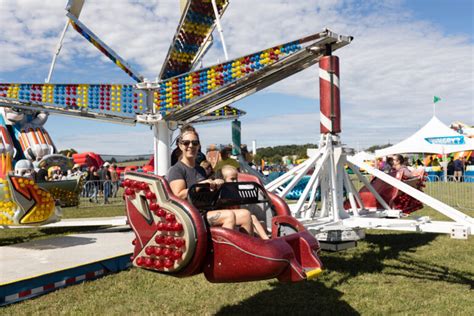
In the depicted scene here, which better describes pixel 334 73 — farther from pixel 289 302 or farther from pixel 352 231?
pixel 289 302

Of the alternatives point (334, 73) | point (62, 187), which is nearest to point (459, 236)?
point (334, 73)

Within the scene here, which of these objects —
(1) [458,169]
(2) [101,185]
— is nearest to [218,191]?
(2) [101,185]

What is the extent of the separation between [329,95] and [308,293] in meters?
2.22

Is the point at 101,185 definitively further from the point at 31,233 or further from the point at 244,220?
the point at 244,220

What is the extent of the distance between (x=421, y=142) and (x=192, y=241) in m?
22.7

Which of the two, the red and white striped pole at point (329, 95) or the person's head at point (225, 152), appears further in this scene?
the person's head at point (225, 152)

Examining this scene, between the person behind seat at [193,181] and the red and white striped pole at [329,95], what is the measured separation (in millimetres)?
1928

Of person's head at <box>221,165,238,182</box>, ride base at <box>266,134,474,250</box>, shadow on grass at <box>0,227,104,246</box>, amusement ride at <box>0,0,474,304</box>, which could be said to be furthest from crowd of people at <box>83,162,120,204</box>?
person's head at <box>221,165,238,182</box>

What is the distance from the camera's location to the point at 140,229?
125 inches

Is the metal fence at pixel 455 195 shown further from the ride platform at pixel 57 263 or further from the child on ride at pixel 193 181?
the child on ride at pixel 193 181

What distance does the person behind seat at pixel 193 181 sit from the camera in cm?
315

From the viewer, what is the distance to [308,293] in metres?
4.62

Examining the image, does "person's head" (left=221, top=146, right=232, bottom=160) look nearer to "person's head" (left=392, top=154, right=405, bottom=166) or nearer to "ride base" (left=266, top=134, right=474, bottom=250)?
"ride base" (left=266, top=134, right=474, bottom=250)

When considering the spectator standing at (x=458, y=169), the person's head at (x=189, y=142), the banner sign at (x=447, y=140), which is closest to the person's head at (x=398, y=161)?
the person's head at (x=189, y=142)
